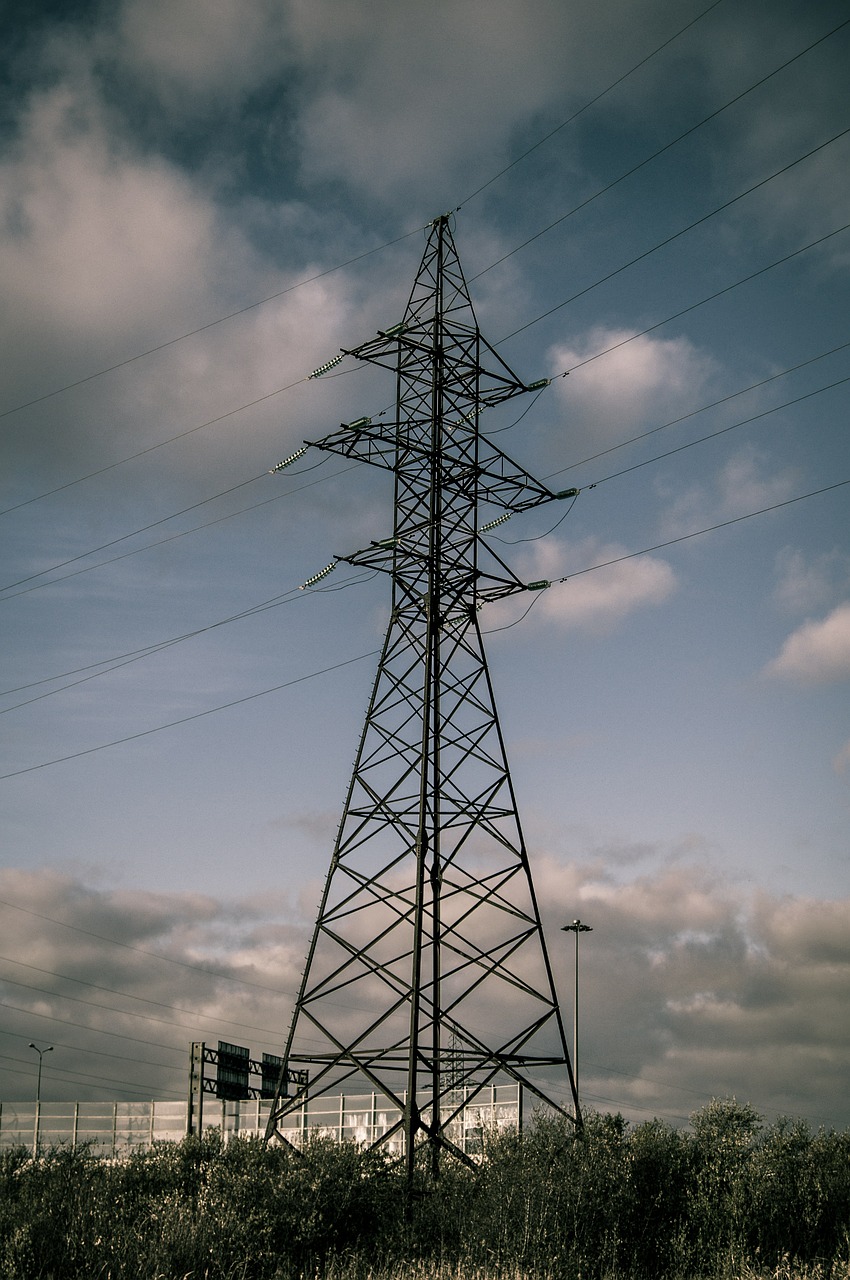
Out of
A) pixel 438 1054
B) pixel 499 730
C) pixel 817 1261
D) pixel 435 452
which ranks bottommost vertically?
pixel 817 1261

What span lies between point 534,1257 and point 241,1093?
37.4 meters

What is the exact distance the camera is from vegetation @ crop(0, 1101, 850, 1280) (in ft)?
80.6

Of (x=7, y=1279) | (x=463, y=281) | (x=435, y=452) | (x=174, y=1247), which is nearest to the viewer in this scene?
(x=7, y=1279)

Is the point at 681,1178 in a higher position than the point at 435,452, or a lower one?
lower

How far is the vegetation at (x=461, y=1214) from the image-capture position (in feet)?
80.6

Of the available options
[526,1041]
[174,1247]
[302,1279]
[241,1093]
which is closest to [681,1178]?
[526,1041]

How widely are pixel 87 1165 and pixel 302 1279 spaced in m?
12.6

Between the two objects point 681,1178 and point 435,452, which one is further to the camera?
point 435,452

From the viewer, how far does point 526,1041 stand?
28172 mm

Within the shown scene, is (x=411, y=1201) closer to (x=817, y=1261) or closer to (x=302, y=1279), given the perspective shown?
(x=302, y=1279)

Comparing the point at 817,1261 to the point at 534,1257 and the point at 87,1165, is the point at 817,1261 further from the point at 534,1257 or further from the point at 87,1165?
the point at 87,1165

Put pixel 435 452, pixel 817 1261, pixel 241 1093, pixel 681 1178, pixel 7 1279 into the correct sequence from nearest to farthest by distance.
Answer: pixel 7 1279 < pixel 817 1261 < pixel 681 1178 < pixel 435 452 < pixel 241 1093

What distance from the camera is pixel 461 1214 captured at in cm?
2603

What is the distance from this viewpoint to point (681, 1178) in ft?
99.8
